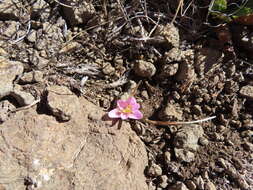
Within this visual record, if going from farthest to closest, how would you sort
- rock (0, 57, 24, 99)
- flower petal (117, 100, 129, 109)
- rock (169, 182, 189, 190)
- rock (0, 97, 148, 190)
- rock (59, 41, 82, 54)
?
1. rock (59, 41, 82, 54)
2. flower petal (117, 100, 129, 109)
3. rock (169, 182, 189, 190)
4. rock (0, 57, 24, 99)
5. rock (0, 97, 148, 190)

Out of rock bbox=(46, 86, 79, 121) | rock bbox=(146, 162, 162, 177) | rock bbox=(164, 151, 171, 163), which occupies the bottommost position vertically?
rock bbox=(146, 162, 162, 177)

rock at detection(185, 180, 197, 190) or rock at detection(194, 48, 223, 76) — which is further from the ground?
rock at detection(194, 48, 223, 76)

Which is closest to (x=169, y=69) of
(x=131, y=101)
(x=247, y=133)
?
(x=131, y=101)

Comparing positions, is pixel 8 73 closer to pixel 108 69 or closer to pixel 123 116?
pixel 108 69

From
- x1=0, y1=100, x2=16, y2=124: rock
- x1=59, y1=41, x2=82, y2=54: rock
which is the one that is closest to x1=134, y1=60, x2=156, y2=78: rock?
x1=59, y1=41, x2=82, y2=54: rock

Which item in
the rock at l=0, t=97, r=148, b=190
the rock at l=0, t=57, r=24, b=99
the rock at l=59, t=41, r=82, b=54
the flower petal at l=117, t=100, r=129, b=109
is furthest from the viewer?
the rock at l=59, t=41, r=82, b=54

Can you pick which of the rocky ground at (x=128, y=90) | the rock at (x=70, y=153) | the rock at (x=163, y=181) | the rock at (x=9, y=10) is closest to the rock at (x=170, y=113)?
the rocky ground at (x=128, y=90)

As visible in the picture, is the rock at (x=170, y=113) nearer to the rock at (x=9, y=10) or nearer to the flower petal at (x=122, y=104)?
the flower petal at (x=122, y=104)

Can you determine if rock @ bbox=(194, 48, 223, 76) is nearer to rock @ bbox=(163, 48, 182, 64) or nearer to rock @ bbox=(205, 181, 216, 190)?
rock @ bbox=(163, 48, 182, 64)

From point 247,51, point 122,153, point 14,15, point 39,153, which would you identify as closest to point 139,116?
point 122,153
